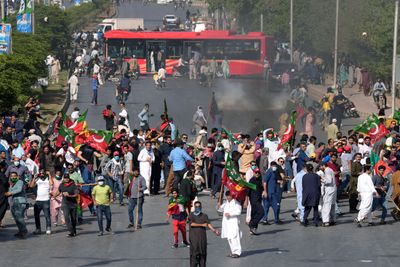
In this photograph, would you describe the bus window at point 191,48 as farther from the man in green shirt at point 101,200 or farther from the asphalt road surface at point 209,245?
the man in green shirt at point 101,200

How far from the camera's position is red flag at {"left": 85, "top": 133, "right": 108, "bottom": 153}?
31703mm

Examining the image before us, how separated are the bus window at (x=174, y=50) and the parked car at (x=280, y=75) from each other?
759 centimetres

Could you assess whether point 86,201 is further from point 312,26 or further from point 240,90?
point 312,26

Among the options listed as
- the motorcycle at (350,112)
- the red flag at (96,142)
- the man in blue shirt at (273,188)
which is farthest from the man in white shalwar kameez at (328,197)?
the motorcycle at (350,112)

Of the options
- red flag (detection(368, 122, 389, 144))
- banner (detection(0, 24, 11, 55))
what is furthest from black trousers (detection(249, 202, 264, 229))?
banner (detection(0, 24, 11, 55))

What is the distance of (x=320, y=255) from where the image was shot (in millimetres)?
23453

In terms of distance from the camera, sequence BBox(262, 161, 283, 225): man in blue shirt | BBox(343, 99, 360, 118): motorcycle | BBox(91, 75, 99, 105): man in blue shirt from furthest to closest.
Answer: BBox(91, 75, 99, 105): man in blue shirt < BBox(343, 99, 360, 118): motorcycle < BBox(262, 161, 283, 225): man in blue shirt

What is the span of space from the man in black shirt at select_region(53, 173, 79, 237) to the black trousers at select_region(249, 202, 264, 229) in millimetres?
3170

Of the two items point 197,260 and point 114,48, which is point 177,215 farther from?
point 114,48

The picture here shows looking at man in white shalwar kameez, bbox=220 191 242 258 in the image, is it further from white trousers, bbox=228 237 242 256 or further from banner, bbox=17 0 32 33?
banner, bbox=17 0 32 33

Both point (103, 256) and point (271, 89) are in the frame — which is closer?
point (103, 256)

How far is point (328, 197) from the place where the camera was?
26594 millimetres

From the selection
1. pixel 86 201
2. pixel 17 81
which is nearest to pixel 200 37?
pixel 17 81

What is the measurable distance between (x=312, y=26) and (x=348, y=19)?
6438mm
